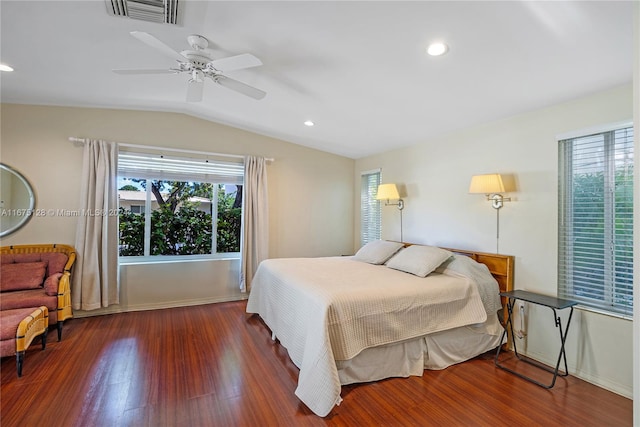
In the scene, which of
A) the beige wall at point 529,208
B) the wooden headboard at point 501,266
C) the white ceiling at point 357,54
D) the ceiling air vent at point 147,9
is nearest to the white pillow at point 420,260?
the wooden headboard at point 501,266

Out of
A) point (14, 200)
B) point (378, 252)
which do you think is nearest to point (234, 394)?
point (378, 252)

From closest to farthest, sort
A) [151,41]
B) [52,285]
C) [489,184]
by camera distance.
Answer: [151,41], [489,184], [52,285]

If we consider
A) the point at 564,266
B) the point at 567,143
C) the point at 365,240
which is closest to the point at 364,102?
the point at 567,143

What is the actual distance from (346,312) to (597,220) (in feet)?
7.19

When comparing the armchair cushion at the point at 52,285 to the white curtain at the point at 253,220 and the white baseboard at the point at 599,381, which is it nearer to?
the white curtain at the point at 253,220

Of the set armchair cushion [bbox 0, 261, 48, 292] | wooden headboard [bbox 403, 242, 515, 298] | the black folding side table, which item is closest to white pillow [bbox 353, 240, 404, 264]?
wooden headboard [bbox 403, 242, 515, 298]

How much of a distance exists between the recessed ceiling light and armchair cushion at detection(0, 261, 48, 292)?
4.48m

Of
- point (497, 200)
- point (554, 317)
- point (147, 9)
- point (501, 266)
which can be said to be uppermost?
point (147, 9)

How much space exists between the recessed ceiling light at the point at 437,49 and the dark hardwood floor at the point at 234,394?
2.52 meters

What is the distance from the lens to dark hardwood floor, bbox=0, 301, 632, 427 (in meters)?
1.97

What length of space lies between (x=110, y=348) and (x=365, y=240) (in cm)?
386

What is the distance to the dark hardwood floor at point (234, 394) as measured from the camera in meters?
1.97

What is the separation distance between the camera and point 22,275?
10.6ft

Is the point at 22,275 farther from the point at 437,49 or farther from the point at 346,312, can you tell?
the point at 437,49
